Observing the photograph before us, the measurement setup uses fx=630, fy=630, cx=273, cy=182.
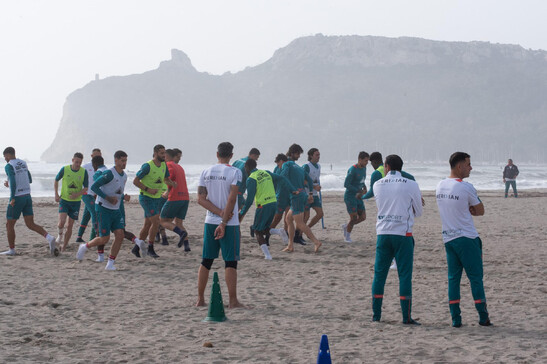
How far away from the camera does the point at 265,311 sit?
6.82m

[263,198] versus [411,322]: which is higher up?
[263,198]

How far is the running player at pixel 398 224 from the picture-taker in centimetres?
602

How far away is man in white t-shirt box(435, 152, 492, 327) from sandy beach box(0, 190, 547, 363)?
1.04 ft

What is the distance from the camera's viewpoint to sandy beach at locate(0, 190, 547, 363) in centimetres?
525

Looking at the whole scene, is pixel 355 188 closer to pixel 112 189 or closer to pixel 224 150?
pixel 112 189

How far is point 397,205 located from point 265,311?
191cm

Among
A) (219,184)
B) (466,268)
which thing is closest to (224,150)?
(219,184)

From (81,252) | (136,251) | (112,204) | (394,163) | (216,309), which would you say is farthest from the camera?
(136,251)

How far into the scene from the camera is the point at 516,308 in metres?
6.79

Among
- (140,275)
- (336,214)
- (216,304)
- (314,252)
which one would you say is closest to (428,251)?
(314,252)

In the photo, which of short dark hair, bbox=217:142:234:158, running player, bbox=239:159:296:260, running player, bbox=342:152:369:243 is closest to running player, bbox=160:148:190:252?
running player, bbox=239:159:296:260

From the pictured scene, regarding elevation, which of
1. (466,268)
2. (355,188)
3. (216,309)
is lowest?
(216,309)

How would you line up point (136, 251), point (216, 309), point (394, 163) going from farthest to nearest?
1. point (136, 251)
2. point (216, 309)
3. point (394, 163)

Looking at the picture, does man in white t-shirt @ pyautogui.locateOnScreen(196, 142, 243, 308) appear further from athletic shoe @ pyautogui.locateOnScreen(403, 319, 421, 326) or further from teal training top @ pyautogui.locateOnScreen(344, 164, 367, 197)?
teal training top @ pyautogui.locateOnScreen(344, 164, 367, 197)
